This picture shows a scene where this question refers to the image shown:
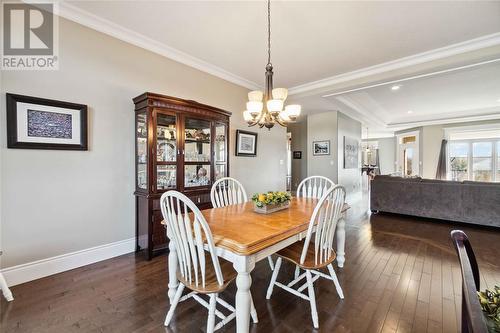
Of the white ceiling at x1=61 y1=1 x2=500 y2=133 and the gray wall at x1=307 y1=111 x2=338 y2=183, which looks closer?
the white ceiling at x1=61 y1=1 x2=500 y2=133

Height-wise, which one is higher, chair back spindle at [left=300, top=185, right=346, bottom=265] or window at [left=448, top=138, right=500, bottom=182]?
window at [left=448, top=138, right=500, bottom=182]

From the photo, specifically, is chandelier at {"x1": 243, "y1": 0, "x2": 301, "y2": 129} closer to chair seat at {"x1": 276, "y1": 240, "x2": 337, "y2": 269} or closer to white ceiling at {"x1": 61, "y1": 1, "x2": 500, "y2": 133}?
white ceiling at {"x1": 61, "y1": 1, "x2": 500, "y2": 133}

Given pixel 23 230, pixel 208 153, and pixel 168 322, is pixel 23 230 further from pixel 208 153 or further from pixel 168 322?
pixel 208 153

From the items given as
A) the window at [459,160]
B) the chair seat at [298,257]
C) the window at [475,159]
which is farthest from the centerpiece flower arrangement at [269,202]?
the window at [459,160]

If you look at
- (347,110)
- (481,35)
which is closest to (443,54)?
(481,35)

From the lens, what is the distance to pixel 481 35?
2645mm

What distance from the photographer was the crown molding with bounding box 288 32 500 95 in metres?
2.72

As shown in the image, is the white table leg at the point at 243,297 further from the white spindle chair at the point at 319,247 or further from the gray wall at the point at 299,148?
the gray wall at the point at 299,148

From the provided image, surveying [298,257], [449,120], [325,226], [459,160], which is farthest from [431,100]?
[298,257]

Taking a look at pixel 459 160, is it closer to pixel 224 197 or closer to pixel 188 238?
pixel 224 197

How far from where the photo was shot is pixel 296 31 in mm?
2605

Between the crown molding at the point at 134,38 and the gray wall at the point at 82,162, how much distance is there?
64 millimetres

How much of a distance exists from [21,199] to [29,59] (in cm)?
136

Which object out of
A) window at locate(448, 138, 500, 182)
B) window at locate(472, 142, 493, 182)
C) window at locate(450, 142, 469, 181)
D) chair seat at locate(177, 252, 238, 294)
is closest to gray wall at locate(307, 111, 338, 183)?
chair seat at locate(177, 252, 238, 294)
